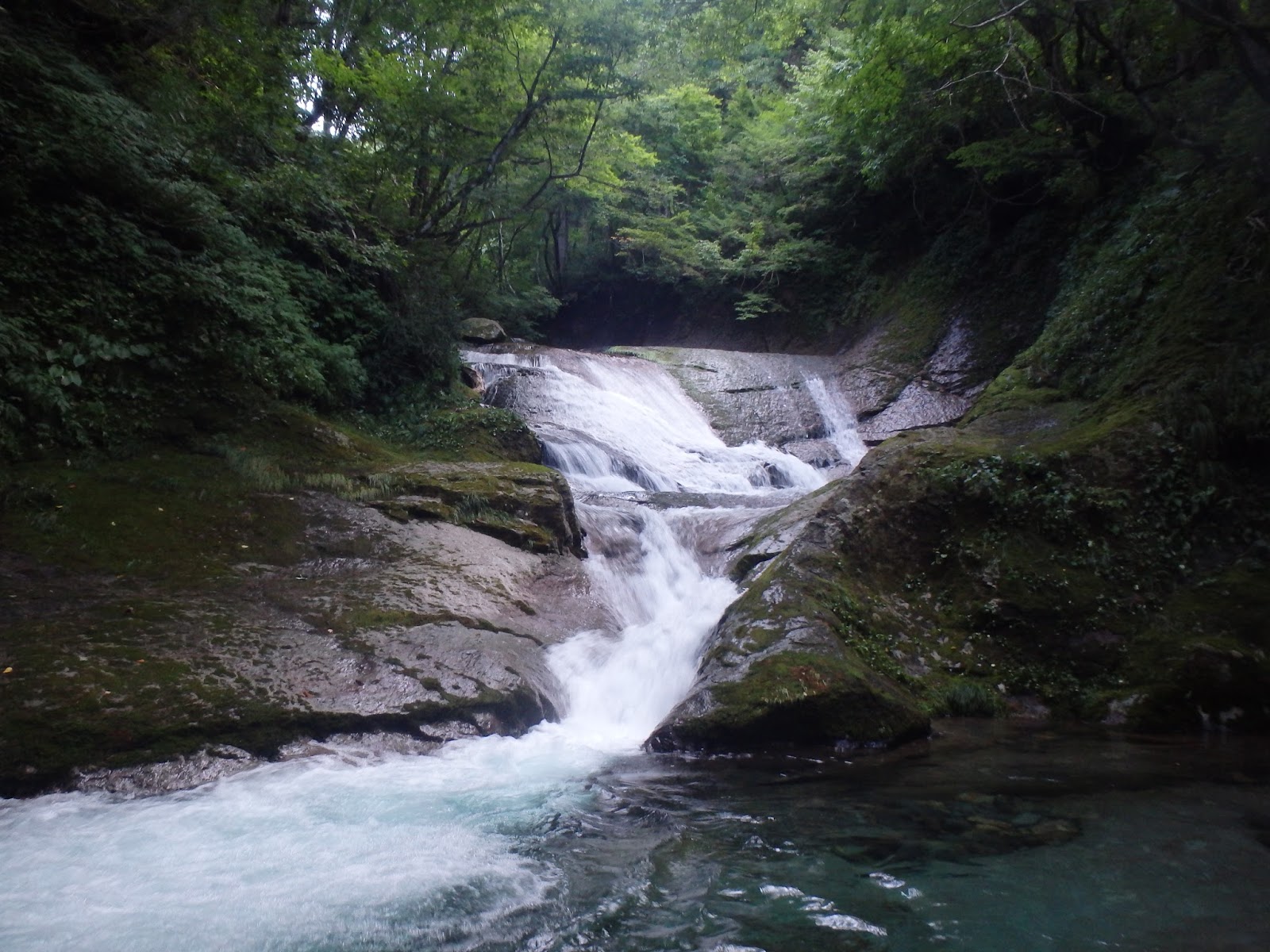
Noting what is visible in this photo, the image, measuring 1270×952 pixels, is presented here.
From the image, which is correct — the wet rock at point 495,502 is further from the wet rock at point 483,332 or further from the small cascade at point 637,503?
the wet rock at point 483,332

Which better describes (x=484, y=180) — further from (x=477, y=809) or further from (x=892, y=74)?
(x=477, y=809)

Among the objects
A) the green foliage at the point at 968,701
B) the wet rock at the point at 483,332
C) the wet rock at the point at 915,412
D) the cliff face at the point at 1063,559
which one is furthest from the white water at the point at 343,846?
the wet rock at the point at 483,332

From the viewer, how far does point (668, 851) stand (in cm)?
315

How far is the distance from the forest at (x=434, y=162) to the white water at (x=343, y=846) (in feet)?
13.7

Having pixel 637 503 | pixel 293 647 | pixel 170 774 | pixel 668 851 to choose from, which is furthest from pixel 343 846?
pixel 637 503

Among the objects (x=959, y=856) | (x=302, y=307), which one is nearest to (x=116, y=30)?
(x=302, y=307)

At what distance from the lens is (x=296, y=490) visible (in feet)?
22.8

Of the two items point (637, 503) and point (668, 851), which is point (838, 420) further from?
point (668, 851)

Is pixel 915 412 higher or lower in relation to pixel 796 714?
higher

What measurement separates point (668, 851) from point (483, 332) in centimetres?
1595

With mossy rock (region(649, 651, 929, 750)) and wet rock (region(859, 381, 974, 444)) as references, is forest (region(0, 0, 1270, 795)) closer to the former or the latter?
mossy rock (region(649, 651, 929, 750))

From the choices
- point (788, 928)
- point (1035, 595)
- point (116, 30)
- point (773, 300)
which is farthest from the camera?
point (773, 300)

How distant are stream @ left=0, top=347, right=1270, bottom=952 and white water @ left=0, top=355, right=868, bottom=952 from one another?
0.01 m

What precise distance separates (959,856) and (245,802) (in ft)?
10.9
